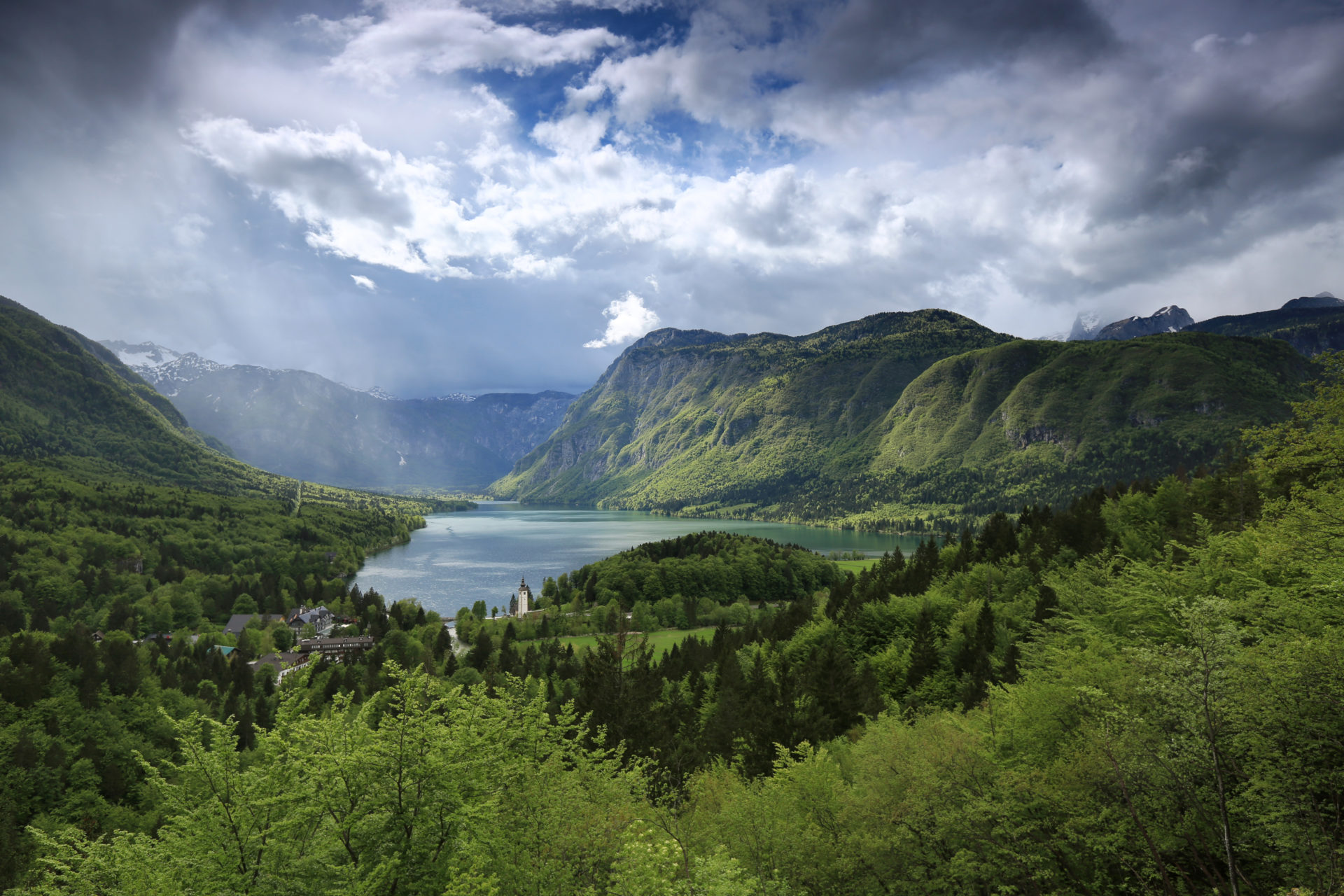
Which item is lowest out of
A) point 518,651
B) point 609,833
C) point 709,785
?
point 518,651

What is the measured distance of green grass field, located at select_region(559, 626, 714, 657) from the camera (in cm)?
8819

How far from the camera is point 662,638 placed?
314 ft

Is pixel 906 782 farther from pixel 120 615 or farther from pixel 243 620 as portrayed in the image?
pixel 120 615

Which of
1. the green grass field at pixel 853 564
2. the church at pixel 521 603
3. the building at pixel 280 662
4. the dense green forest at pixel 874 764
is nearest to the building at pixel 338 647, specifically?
the building at pixel 280 662

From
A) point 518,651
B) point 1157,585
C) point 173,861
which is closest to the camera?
point 173,861

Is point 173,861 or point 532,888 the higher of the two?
point 173,861

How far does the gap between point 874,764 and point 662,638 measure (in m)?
80.6

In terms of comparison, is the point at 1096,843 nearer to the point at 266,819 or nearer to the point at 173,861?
the point at 266,819

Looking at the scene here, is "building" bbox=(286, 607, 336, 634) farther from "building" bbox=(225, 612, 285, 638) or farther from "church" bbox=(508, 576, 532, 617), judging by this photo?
"church" bbox=(508, 576, 532, 617)

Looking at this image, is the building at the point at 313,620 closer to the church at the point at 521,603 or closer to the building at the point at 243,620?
the building at the point at 243,620

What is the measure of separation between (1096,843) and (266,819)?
54.7ft

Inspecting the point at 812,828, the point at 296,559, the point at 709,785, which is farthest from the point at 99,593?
the point at 812,828

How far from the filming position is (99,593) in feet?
379

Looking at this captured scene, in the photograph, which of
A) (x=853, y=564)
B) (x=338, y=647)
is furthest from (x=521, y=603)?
(x=853, y=564)
